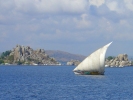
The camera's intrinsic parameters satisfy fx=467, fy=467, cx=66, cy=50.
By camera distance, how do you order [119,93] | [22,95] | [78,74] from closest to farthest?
[22,95] → [119,93] → [78,74]

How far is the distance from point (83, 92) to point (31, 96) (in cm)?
1100

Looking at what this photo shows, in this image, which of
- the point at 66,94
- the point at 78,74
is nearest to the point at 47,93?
the point at 66,94

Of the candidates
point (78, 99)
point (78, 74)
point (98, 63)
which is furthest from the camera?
point (78, 74)

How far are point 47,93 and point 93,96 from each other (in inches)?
308

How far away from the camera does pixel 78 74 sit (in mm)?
132000

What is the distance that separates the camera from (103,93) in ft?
243

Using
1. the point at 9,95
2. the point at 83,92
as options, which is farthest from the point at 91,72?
the point at 9,95

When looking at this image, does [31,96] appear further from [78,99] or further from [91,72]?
[91,72]

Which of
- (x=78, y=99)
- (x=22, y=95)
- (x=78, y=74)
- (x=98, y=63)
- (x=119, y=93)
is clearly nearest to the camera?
(x=78, y=99)

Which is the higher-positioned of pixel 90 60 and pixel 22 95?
pixel 90 60

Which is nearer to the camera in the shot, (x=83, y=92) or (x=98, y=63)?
(x=83, y=92)

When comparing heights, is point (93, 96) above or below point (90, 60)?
below

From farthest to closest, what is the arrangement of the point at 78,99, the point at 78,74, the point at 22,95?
the point at 78,74 < the point at 22,95 < the point at 78,99

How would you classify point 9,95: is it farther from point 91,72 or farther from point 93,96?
point 91,72
